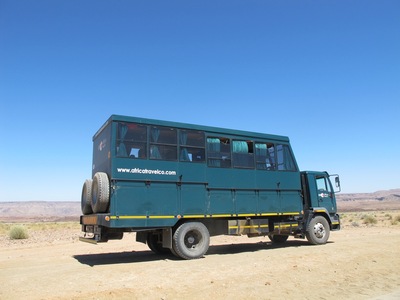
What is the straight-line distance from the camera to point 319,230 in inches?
584

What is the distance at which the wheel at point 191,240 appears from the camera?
35.5ft

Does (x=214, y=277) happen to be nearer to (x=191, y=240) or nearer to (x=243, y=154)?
(x=191, y=240)

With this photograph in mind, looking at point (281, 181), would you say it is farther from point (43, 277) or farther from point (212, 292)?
point (43, 277)

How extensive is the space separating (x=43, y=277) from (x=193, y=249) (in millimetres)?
4467

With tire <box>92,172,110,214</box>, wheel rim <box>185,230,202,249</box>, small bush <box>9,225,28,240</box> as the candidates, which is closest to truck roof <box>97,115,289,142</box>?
tire <box>92,172,110,214</box>

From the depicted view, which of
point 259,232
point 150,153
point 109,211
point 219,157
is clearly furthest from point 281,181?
point 109,211

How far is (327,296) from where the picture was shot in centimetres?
677

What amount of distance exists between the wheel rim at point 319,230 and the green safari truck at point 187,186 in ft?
0.22

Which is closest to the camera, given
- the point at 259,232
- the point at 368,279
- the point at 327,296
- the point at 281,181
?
the point at 327,296

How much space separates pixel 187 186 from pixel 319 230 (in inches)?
268

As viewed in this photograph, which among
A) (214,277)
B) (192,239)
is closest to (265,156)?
(192,239)

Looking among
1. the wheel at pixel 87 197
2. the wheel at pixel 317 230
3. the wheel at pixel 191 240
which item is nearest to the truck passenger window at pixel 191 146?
the wheel at pixel 191 240

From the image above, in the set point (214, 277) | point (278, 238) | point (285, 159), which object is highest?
point (285, 159)

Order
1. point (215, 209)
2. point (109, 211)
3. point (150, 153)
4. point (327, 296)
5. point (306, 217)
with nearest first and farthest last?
point (327, 296) < point (109, 211) < point (150, 153) < point (215, 209) < point (306, 217)
